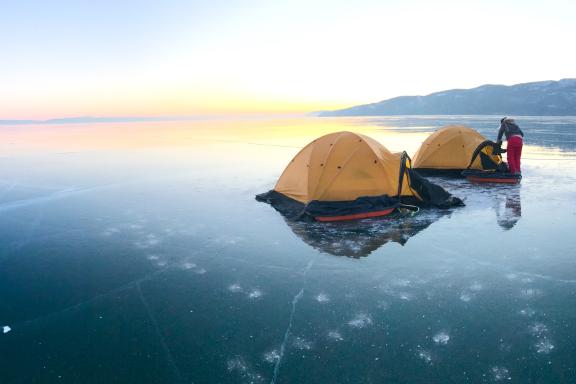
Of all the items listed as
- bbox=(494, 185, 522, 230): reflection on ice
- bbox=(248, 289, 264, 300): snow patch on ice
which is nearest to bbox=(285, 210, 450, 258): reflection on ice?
bbox=(494, 185, 522, 230): reflection on ice

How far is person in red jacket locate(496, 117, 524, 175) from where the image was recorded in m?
14.2

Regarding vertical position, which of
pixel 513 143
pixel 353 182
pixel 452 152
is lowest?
pixel 353 182

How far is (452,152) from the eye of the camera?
620 inches

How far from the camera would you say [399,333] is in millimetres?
→ 4953

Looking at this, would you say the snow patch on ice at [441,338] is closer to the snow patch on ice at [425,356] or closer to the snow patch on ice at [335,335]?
the snow patch on ice at [425,356]

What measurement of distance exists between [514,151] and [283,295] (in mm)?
12165

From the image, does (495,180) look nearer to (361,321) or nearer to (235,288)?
(361,321)

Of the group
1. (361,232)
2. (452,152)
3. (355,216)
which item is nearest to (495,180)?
(452,152)

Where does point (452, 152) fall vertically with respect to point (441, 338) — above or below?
above

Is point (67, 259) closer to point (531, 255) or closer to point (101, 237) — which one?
point (101, 237)

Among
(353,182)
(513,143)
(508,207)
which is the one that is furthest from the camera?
(513,143)

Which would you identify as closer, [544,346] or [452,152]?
[544,346]

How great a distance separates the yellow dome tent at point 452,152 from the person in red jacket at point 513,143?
550mm

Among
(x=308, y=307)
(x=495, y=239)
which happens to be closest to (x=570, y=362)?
(x=308, y=307)
